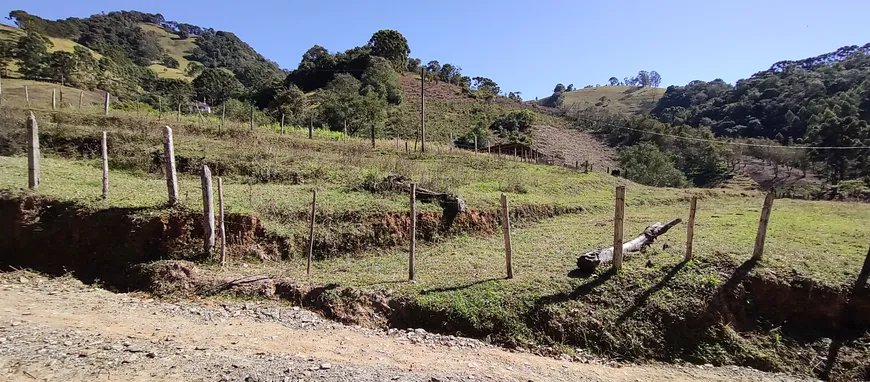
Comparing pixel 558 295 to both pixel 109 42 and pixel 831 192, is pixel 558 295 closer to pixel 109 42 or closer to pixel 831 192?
pixel 831 192

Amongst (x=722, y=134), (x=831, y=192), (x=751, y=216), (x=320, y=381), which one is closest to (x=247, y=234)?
(x=320, y=381)

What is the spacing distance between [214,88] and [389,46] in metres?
32.1

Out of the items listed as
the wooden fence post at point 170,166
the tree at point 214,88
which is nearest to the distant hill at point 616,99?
the tree at point 214,88

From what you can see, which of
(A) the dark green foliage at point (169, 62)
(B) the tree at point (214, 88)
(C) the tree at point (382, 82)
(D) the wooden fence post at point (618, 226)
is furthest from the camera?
(A) the dark green foliage at point (169, 62)

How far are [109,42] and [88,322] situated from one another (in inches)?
4536

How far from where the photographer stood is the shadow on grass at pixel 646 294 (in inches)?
295

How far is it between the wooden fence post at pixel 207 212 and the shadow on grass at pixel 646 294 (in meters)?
8.51

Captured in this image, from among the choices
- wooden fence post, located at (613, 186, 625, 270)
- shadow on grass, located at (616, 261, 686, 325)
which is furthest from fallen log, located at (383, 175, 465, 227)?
shadow on grass, located at (616, 261, 686, 325)

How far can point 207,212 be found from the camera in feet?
28.8

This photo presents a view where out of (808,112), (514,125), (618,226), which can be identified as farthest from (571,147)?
(618,226)

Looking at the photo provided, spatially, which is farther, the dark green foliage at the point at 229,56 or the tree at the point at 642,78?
the tree at the point at 642,78

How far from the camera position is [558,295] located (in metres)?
7.82

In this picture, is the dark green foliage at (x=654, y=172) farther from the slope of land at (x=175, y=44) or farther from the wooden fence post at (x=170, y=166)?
the slope of land at (x=175, y=44)

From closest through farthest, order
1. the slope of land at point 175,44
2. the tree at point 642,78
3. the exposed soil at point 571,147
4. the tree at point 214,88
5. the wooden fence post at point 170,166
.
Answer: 1. the wooden fence post at point 170,166
2. the exposed soil at point 571,147
3. the tree at point 214,88
4. the slope of land at point 175,44
5. the tree at point 642,78
